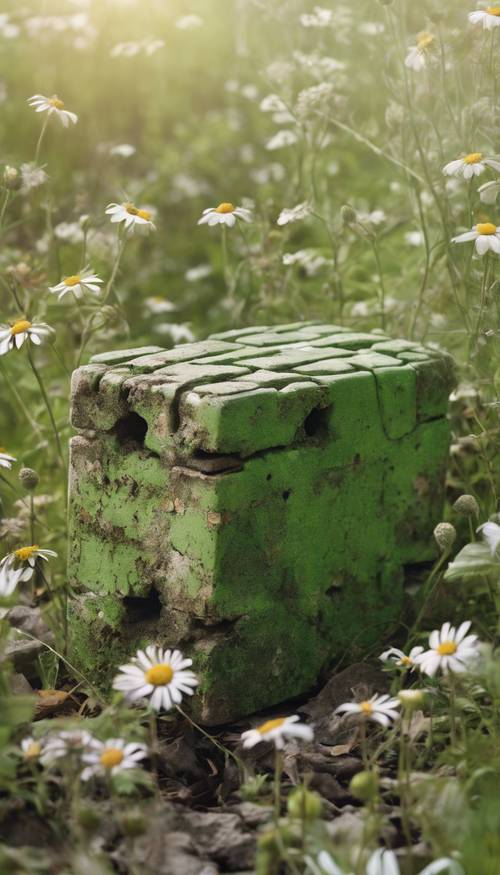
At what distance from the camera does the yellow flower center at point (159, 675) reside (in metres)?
2.21

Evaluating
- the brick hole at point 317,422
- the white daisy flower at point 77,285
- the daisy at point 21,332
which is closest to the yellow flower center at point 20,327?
the daisy at point 21,332

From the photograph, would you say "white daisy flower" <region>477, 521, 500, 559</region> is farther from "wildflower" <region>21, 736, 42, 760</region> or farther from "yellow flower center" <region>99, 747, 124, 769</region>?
"wildflower" <region>21, 736, 42, 760</region>

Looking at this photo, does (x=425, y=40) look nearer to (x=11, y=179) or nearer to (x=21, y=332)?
(x=11, y=179)

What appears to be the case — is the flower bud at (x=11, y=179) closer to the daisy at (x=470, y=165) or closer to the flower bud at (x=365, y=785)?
the daisy at (x=470, y=165)

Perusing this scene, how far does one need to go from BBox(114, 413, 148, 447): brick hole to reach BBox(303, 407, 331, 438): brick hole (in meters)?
0.39

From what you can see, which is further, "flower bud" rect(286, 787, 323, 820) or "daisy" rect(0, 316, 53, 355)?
"daisy" rect(0, 316, 53, 355)

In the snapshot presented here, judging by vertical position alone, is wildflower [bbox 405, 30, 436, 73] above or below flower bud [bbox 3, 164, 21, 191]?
above

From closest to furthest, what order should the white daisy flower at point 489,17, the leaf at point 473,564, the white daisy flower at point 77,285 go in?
the leaf at point 473,564 → the white daisy flower at point 489,17 → the white daisy flower at point 77,285

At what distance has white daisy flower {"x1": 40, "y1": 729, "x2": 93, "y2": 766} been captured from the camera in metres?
1.98

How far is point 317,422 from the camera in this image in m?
2.77

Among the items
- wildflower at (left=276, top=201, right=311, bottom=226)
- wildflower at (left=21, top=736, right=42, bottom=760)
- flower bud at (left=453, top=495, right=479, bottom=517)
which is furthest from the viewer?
wildflower at (left=276, top=201, right=311, bottom=226)

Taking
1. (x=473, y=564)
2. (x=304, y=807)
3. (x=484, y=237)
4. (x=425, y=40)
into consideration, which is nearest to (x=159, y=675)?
(x=304, y=807)

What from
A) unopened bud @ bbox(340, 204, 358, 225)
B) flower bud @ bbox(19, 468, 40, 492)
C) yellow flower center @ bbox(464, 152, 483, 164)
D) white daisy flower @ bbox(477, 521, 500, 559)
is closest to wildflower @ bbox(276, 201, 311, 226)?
unopened bud @ bbox(340, 204, 358, 225)

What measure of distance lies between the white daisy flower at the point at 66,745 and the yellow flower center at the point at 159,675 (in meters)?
0.16
